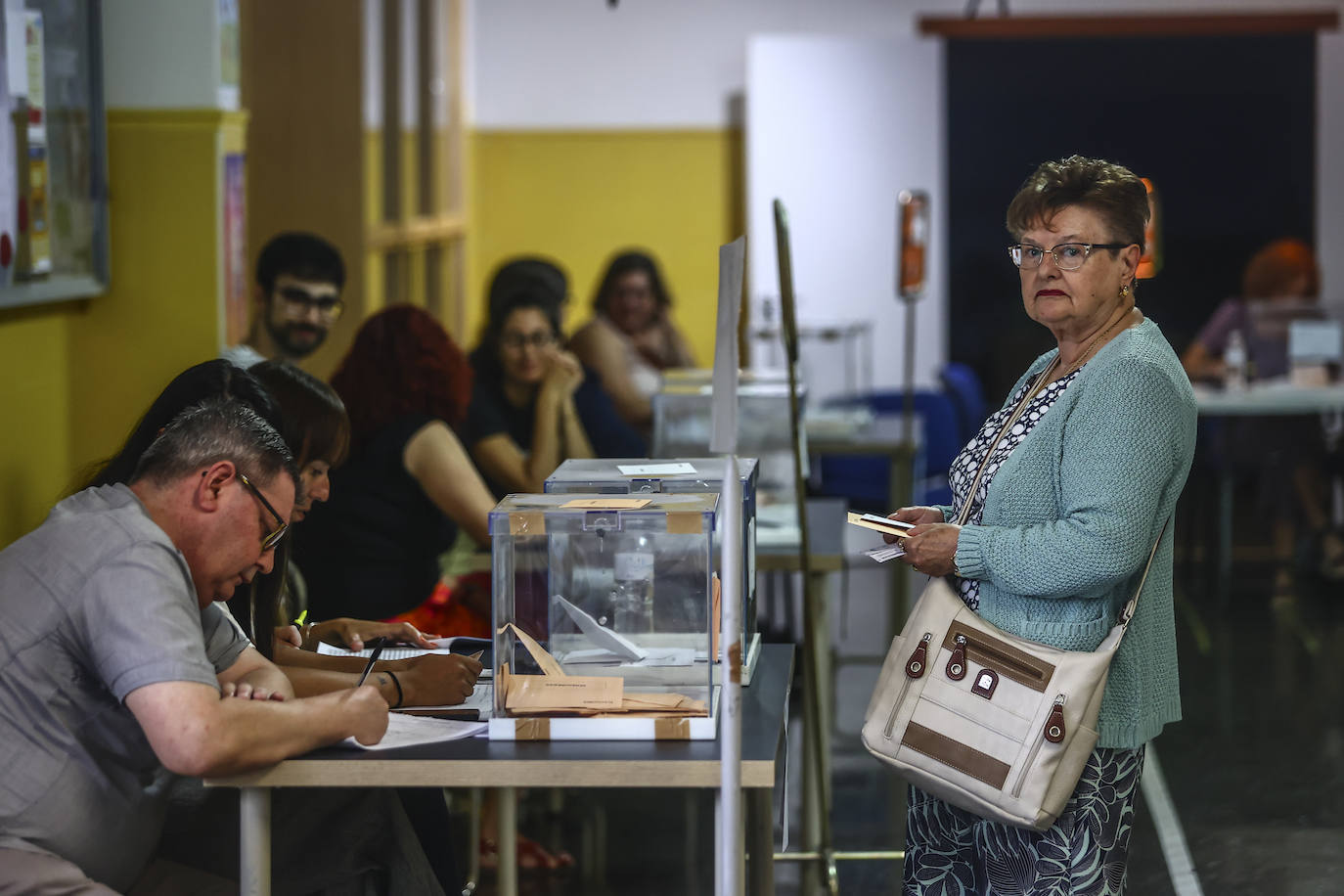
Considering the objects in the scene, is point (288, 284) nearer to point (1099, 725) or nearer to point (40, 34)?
point (40, 34)

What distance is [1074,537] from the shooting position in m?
1.99

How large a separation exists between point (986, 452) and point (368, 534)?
1.49 meters

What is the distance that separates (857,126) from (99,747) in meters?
6.63

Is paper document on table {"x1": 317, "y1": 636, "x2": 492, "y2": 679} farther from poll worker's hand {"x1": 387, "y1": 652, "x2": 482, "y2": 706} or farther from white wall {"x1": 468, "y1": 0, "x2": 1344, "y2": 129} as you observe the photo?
white wall {"x1": 468, "y1": 0, "x2": 1344, "y2": 129}

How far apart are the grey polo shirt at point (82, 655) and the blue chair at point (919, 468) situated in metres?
4.28

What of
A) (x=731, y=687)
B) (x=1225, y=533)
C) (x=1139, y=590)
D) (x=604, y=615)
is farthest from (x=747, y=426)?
(x=1225, y=533)

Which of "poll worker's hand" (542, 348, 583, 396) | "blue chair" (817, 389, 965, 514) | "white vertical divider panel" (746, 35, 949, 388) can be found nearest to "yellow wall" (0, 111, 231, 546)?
"poll worker's hand" (542, 348, 583, 396)

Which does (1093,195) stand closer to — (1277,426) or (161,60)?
(161,60)

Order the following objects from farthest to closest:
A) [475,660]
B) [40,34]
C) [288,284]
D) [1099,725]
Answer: [288,284] < [40,34] < [475,660] < [1099,725]

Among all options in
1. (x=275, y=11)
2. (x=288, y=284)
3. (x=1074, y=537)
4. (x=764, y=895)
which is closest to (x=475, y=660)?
(x=764, y=895)

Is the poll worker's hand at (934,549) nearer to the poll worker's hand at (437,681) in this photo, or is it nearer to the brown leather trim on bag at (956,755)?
the brown leather trim on bag at (956,755)

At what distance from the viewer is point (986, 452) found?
86.7 inches

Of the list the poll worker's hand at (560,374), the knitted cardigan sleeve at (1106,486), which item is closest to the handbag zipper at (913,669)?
the knitted cardigan sleeve at (1106,486)

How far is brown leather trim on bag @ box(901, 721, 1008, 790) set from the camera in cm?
202
